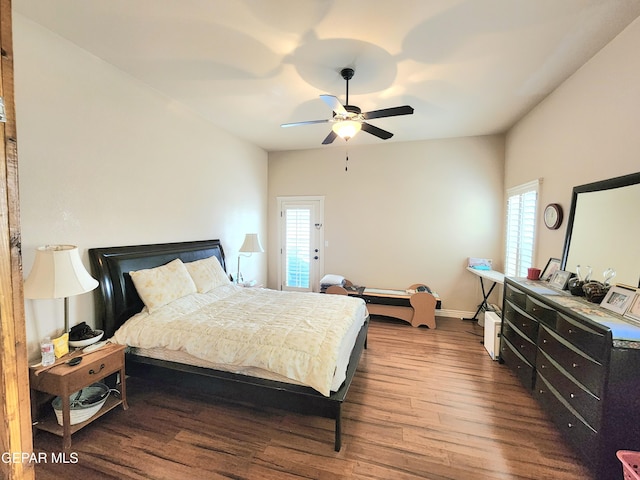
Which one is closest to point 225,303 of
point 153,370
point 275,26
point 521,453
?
point 153,370

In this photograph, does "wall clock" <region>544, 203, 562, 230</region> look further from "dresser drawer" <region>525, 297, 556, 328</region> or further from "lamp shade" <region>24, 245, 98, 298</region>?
"lamp shade" <region>24, 245, 98, 298</region>

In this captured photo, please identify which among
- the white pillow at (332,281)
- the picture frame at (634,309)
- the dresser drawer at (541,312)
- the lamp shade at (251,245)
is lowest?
the white pillow at (332,281)

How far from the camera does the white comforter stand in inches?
82.2

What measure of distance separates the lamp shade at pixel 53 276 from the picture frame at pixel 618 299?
3.80 m

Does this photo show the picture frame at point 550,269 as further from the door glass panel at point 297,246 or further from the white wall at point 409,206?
the door glass panel at point 297,246

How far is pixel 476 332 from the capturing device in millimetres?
4262

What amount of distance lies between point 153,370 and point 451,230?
4645 millimetres

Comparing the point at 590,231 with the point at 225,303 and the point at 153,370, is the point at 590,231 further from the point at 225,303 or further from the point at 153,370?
the point at 153,370

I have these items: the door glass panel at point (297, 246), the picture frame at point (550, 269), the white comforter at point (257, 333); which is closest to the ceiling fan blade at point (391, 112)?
the white comforter at point (257, 333)

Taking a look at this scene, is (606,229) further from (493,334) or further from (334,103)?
(334,103)

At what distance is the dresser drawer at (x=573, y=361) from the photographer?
5.55 ft

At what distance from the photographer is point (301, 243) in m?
5.69

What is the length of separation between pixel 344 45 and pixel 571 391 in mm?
3095

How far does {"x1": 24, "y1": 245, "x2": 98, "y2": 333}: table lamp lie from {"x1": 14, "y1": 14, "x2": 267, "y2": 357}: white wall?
0.71 ft
